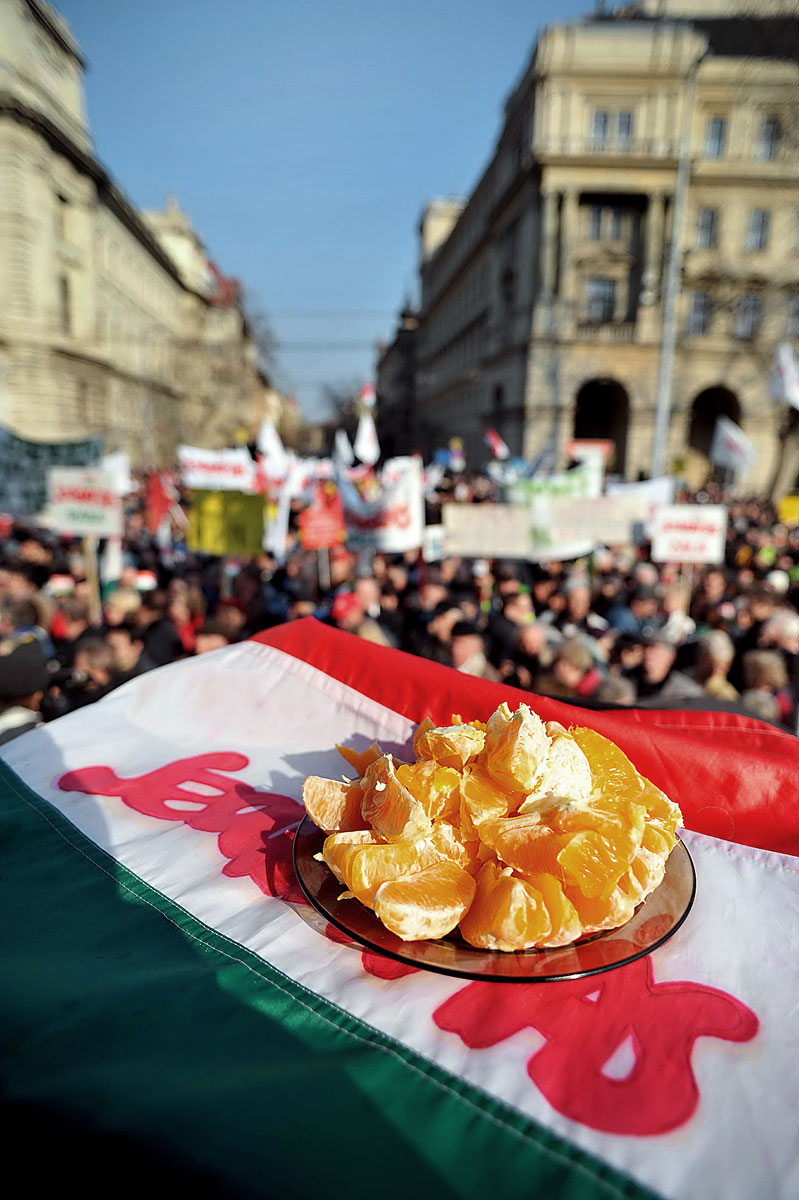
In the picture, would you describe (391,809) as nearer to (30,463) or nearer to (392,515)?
(392,515)

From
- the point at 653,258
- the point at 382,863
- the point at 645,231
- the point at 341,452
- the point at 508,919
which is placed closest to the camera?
the point at 508,919

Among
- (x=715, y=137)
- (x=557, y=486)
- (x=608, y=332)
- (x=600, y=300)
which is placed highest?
(x=715, y=137)

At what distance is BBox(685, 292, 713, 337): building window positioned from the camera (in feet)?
114

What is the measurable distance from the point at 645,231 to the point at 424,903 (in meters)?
38.8

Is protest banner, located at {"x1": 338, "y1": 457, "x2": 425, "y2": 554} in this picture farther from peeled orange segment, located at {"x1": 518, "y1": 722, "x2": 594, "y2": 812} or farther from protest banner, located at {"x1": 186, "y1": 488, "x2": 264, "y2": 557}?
peeled orange segment, located at {"x1": 518, "y1": 722, "x2": 594, "y2": 812}

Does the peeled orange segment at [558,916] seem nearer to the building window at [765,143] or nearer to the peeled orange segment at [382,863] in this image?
the peeled orange segment at [382,863]

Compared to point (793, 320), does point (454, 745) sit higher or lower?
lower

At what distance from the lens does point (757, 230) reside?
111 ft

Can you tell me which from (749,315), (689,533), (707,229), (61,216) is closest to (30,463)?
(689,533)

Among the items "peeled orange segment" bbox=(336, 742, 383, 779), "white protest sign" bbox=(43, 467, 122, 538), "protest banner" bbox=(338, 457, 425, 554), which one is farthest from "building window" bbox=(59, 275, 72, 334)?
"peeled orange segment" bbox=(336, 742, 383, 779)

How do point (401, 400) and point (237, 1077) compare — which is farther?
point (401, 400)

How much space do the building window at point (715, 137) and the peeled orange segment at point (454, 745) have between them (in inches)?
1647

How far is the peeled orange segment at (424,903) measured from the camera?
3.97 feet

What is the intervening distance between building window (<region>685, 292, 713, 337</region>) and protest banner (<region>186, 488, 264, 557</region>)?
34.1m
